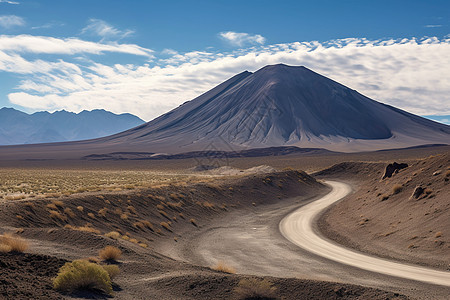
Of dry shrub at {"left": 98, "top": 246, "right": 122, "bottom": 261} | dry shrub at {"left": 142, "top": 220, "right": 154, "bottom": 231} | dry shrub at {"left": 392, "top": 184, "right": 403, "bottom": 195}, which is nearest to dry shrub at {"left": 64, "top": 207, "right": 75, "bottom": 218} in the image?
dry shrub at {"left": 142, "top": 220, "right": 154, "bottom": 231}

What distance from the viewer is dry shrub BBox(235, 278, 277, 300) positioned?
12.6 metres

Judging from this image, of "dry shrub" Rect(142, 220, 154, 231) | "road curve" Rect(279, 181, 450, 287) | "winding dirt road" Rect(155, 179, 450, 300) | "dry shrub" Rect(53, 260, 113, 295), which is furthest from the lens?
"dry shrub" Rect(142, 220, 154, 231)

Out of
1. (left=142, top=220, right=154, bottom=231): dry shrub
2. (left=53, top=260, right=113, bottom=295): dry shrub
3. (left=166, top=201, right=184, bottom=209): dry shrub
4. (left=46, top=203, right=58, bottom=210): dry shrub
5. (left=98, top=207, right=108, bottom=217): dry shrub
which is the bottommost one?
(left=142, top=220, right=154, bottom=231): dry shrub

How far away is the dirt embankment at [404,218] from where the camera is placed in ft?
76.1

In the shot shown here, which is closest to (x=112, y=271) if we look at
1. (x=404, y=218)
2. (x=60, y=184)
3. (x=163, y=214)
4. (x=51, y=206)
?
(x=51, y=206)

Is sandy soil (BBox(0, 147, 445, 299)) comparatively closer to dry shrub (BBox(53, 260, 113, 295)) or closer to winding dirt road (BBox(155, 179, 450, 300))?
winding dirt road (BBox(155, 179, 450, 300))

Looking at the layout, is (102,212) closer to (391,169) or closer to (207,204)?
(207,204)

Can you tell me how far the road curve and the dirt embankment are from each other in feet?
3.67

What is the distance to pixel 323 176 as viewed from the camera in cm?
8700

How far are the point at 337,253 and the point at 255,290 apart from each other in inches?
536

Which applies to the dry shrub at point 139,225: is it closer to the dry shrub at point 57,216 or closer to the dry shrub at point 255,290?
the dry shrub at point 57,216

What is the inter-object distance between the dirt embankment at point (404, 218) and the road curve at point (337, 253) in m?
1.12

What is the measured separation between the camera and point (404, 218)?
2931 centimetres

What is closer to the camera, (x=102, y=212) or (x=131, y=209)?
(x=102, y=212)
